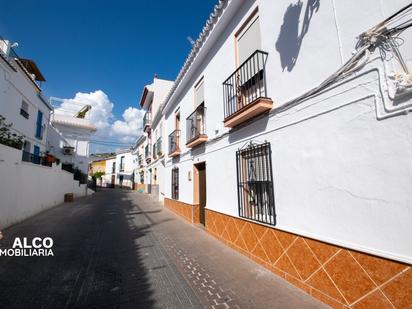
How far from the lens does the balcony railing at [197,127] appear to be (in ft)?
22.5

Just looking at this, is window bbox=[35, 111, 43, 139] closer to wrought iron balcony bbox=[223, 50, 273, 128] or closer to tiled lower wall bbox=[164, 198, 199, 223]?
tiled lower wall bbox=[164, 198, 199, 223]

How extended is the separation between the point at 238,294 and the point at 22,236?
6.20 meters

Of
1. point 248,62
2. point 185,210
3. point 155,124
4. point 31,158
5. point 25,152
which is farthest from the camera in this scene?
point 155,124

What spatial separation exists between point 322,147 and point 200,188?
17.4 ft

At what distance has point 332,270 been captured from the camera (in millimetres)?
2713

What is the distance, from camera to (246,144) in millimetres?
4746

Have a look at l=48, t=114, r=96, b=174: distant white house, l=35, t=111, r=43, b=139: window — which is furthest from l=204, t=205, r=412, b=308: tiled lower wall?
l=48, t=114, r=96, b=174: distant white house

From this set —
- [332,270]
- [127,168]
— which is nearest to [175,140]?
[332,270]

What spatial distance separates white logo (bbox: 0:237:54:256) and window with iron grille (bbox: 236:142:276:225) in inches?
175

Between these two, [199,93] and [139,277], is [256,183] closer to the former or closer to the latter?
[139,277]

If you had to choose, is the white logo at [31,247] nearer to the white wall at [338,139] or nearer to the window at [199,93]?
the white wall at [338,139]

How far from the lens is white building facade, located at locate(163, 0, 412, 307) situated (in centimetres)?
220

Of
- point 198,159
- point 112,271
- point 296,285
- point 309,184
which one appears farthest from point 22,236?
point 309,184

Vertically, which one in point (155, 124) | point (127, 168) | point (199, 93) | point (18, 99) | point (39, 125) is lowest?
point (127, 168)
